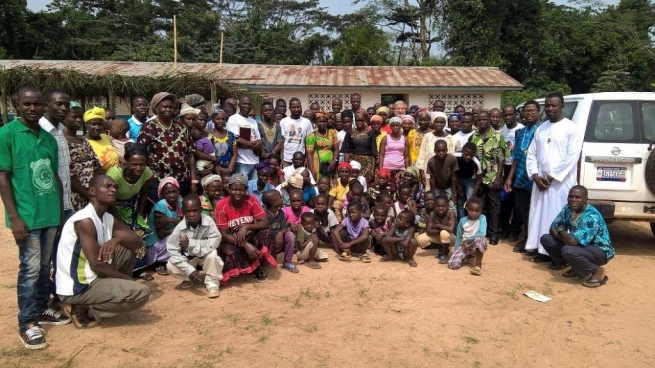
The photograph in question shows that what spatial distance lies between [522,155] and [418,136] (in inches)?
59.9

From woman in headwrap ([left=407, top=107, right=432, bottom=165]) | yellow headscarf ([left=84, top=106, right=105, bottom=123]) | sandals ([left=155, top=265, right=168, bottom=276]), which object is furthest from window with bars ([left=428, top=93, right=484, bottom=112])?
yellow headscarf ([left=84, top=106, right=105, bottom=123])

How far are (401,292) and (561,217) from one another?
6.44ft

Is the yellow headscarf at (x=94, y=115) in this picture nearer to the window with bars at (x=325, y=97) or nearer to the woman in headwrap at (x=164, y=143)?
the woman in headwrap at (x=164, y=143)

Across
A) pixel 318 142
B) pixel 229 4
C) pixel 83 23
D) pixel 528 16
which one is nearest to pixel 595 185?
pixel 318 142

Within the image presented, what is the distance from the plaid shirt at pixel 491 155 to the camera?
19.5 ft

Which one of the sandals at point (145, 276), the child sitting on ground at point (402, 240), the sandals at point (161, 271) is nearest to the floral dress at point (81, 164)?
the sandals at point (145, 276)

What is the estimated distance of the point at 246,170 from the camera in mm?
6027

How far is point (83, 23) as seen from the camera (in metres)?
30.5

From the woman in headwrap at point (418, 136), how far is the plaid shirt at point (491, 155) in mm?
963

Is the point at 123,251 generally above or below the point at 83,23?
below

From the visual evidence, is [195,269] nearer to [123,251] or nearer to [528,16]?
[123,251]

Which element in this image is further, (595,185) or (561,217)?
(595,185)

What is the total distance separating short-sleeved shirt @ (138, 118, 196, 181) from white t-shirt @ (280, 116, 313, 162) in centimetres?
188

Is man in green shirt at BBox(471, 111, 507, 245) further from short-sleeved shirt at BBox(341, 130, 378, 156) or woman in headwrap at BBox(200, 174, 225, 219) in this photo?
woman in headwrap at BBox(200, 174, 225, 219)
